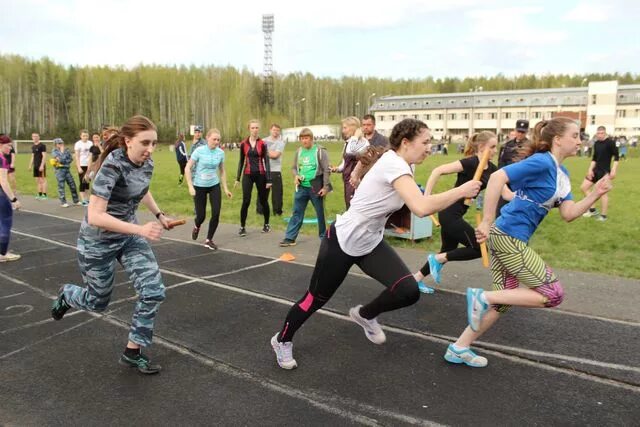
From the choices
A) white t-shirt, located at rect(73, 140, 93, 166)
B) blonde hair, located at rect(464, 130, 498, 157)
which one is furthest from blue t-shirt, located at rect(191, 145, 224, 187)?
white t-shirt, located at rect(73, 140, 93, 166)

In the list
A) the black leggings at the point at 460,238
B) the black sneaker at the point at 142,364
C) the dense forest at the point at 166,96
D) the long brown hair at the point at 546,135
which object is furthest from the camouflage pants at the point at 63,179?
the dense forest at the point at 166,96

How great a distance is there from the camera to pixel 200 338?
449 cm

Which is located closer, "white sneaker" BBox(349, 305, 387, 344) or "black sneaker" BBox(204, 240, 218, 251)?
"white sneaker" BBox(349, 305, 387, 344)

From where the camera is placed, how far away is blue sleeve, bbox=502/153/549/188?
3.53m

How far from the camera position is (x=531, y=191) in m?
3.64

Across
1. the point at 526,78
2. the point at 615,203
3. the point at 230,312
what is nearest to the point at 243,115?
the point at 526,78

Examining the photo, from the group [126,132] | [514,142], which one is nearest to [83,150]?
[514,142]

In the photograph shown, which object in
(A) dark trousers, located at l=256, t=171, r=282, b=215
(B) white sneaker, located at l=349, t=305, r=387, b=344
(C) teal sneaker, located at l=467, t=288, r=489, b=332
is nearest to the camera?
(C) teal sneaker, located at l=467, t=288, r=489, b=332

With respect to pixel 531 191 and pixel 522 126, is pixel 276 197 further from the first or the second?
pixel 531 191

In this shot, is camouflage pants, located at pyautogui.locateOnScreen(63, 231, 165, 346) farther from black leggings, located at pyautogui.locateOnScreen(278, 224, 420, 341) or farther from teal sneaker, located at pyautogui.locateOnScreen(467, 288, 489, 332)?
teal sneaker, located at pyautogui.locateOnScreen(467, 288, 489, 332)

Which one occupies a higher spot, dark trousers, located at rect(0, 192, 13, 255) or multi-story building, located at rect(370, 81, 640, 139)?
multi-story building, located at rect(370, 81, 640, 139)

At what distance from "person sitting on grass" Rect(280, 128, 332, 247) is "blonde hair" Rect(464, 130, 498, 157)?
3.06 metres

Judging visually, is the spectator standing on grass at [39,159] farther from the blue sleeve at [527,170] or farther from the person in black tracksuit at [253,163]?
the blue sleeve at [527,170]

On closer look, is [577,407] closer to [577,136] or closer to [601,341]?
[601,341]
